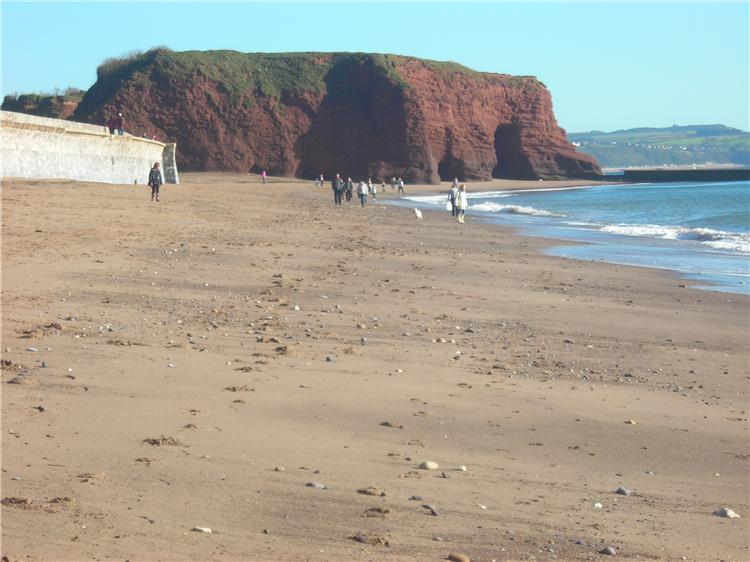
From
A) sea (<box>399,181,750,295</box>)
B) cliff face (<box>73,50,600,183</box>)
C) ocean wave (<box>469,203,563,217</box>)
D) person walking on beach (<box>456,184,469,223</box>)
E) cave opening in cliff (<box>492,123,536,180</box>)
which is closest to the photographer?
sea (<box>399,181,750,295</box>)

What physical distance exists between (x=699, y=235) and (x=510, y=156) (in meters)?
82.0

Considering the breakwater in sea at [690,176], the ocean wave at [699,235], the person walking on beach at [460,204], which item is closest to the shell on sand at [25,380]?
the ocean wave at [699,235]

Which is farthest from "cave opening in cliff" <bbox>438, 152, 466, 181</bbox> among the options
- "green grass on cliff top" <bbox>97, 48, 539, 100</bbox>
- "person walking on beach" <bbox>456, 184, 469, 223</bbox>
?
"person walking on beach" <bbox>456, 184, 469, 223</bbox>

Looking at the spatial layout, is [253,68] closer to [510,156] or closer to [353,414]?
[510,156]

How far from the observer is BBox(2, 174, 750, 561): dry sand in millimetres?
5066

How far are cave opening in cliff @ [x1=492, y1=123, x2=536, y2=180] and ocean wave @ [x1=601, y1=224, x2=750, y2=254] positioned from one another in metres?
75.5

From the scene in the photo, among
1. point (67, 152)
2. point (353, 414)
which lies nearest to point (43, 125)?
point (67, 152)

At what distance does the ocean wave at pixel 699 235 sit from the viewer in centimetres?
2584

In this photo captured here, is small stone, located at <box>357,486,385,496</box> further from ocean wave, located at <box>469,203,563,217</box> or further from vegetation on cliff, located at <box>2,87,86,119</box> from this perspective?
vegetation on cliff, located at <box>2,87,86,119</box>

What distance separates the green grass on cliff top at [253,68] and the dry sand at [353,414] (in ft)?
271

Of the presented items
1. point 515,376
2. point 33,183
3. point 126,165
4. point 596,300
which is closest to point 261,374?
point 515,376

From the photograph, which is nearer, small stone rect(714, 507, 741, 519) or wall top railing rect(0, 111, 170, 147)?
small stone rect(714, 507, 741, 519)

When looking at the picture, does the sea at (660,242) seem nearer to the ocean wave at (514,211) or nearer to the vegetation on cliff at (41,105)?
the ocean wave at (514,211)

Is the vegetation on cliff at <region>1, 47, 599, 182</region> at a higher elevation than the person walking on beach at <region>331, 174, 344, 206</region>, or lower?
higher
